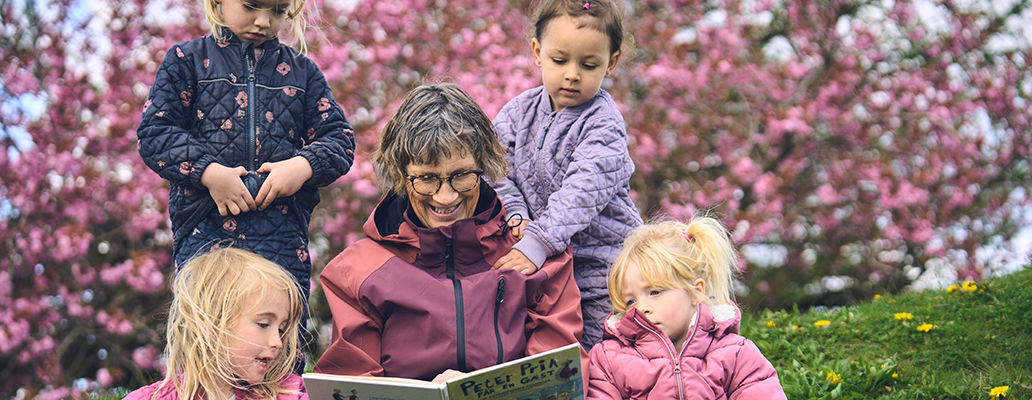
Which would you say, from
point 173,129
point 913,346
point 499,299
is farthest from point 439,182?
point 913,346

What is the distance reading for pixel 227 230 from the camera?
2465 millimetres

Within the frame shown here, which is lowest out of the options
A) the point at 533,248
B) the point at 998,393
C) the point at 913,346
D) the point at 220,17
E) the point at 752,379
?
the point at 913,346

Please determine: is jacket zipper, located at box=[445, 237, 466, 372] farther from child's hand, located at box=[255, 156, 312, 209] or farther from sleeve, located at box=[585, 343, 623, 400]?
child's hand, located at box=[255, 156, 312, 209]

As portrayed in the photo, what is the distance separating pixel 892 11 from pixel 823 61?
0.84 meters

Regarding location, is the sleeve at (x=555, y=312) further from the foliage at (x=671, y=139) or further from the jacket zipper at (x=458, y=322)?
the foliage at (x=671, y=139)

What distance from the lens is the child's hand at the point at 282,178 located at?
2402mm

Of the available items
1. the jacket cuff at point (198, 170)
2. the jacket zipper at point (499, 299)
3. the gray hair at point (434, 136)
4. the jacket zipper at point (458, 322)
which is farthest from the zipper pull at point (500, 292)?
the jacket cuff at point (198, 170)

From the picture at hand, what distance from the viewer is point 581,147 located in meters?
2.49

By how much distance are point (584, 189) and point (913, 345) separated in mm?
2106

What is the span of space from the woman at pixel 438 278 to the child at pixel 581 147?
28cm

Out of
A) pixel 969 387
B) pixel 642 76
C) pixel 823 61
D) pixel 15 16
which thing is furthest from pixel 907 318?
pixel 15 16

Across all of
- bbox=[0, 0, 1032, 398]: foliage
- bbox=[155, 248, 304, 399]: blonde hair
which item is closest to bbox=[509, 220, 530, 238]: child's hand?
bbox=[155, 248, 304, 399]: blonde hair

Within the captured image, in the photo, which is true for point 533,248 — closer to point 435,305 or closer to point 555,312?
point 555,312

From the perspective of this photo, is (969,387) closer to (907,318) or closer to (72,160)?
(907,318)
